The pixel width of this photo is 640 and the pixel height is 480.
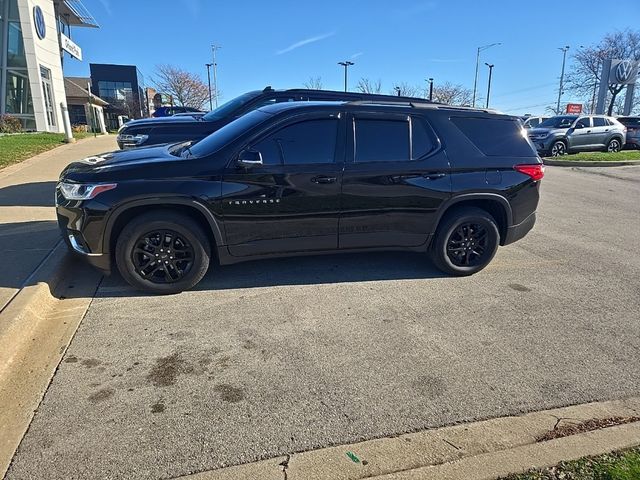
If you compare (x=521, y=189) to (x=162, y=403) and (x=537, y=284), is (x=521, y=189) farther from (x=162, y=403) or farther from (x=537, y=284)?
(x=162, y=403)

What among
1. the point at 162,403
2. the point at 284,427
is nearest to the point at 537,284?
the point at 284,427

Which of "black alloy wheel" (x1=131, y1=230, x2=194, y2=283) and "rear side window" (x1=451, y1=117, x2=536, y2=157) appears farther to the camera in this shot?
"rear side window" (x1=451, y1=117, x2=536, y2=157)

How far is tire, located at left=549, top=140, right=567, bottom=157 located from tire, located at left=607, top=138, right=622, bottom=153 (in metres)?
2.85

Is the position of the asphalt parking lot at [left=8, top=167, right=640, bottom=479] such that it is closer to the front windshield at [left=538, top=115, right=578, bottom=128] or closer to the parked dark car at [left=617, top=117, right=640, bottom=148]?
the front windshield at [left=538, top=115, right=578, bottom=128]

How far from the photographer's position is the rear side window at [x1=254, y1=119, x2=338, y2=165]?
4.11 m

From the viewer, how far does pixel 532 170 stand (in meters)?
4.86

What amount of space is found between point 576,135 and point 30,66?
28.3m

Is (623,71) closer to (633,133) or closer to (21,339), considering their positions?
(633,133)

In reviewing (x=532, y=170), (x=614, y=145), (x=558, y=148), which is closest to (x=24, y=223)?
(x=532, y=170)

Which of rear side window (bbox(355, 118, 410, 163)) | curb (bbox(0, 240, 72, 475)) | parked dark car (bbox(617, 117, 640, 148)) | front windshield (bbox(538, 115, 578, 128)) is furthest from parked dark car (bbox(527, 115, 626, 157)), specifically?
curb (bbox(0, 240, 72, 475))

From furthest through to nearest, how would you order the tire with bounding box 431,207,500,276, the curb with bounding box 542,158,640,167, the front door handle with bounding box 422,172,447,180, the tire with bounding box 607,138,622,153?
the tire with bounding box 607,138,622,153 < the curb with bounding box 542,158,640,167 < the tire with bounding box 431,207,500,276 < the front door handle with bounding box 422,172,447,180

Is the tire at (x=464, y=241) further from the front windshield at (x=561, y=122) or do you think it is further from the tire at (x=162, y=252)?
the front windshield at (x=561, y=122)

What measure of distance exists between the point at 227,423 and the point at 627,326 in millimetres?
3488

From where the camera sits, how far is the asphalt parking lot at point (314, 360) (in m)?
2.38
